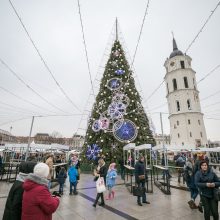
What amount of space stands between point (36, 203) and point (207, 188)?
13.0 ft

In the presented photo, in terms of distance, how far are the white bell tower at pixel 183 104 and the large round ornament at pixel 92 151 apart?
90.9 feet

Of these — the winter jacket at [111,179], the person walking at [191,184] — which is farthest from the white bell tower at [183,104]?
the person walking at [191,184]

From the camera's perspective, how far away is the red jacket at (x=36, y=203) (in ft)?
7.96

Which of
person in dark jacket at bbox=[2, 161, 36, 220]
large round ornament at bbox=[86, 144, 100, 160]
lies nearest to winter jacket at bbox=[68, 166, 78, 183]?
person in dark jacket at bbox=[2, 161, 36, 220]

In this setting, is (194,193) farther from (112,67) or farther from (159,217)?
(112,67)

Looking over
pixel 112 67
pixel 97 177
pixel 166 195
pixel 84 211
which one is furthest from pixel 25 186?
pixel 112 67

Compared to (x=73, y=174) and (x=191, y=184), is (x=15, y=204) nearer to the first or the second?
(x=191, y=184)

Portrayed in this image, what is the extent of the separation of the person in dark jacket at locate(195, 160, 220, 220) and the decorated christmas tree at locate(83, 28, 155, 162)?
32.2ft

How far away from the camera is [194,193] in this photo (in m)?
6.42

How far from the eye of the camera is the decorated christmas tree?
15.1m

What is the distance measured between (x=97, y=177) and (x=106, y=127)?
27.2 feet

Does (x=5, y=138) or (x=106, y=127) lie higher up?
(x=5, y=138)

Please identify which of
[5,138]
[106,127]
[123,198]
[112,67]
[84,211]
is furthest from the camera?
[5,138]

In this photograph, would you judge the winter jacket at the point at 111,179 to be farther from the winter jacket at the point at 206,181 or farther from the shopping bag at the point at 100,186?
the winter jacket at the point at 206,181
